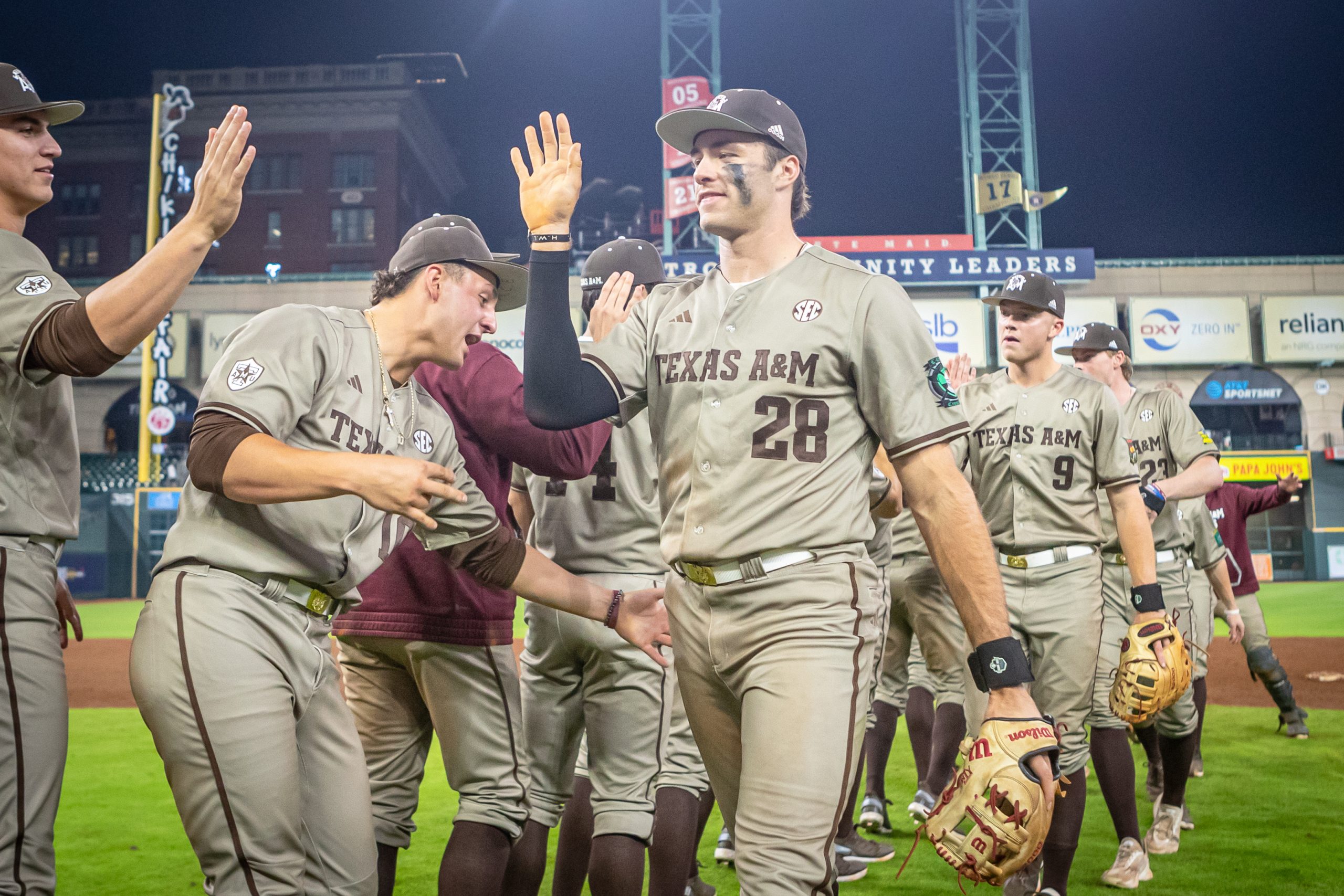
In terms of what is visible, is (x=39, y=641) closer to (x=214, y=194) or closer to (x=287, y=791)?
(x=287, y=791)

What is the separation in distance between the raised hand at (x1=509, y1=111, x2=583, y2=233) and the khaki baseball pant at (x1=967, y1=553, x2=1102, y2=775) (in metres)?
2.68

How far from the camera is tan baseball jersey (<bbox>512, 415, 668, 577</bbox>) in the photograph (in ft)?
12.0

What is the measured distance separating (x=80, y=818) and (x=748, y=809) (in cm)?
492

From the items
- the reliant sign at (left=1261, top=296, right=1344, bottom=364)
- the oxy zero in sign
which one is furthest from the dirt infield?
the reliant sign at (left=1261, top=296, right=1344, bottom=364)

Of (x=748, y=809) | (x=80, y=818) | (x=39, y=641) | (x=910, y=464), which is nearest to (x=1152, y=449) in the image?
(x=910, y=464)

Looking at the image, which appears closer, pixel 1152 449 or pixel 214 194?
pixel 214 194

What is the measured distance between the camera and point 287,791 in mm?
2432

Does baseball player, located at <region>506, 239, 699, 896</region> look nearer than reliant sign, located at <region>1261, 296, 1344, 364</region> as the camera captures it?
Yes

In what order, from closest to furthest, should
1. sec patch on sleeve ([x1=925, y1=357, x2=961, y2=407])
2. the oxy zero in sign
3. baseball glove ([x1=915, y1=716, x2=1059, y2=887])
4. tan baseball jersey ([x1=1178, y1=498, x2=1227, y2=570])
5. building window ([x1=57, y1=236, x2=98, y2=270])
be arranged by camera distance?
baseball glove ([x1=915, y1=716, x2=1059, y2=887]) < sec patch on sleeve ([x1=925, y1=357, x2=961, y2=407]) < tan baseball jersey ([x1=1178, y1=498, x2=1227, y2=570]) < the oxy zero in sign < building window ([x1=57, y1=236, x2=98, y2=270])

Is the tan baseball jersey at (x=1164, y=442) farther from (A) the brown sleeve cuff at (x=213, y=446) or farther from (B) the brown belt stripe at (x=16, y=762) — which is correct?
(B) the brown belt stripe at (x=16, y=762)

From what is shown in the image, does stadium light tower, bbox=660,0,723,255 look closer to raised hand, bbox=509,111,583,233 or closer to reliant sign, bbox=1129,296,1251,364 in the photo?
reliant sign, bbox=1129,296,1251,364

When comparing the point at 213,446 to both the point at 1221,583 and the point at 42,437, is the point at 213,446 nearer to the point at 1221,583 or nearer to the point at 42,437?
the point at 42,437

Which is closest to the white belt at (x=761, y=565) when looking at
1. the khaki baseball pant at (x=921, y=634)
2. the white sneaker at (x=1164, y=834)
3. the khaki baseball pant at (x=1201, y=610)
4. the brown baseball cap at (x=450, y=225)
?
the brown baseball cap at (x=450, y=225)

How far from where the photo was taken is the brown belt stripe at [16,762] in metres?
2.37
